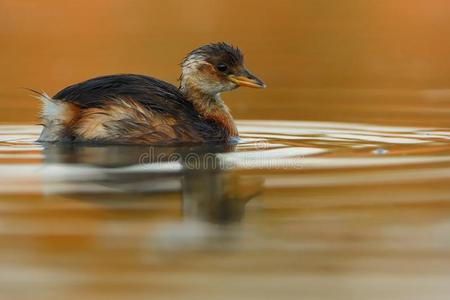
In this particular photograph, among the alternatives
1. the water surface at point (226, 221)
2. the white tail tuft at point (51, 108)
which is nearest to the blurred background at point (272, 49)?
the white tail tuft at point (51, 108)

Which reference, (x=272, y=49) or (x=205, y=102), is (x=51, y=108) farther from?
(x=272, y=49)

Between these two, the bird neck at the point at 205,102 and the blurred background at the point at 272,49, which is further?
the blurred background at the point at 272,49

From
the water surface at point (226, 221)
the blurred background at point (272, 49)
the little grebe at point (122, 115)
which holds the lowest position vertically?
the water surface at point (226, 221)

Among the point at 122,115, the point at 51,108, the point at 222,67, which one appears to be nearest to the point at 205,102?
the point at 222,67

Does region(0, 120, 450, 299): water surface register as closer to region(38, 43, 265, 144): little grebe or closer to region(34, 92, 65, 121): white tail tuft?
region(38, 43, 265, 144): little grebe

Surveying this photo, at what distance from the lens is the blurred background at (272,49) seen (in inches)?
514

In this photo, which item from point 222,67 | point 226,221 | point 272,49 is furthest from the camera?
point 272,49

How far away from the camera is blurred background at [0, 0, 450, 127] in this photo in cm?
1305

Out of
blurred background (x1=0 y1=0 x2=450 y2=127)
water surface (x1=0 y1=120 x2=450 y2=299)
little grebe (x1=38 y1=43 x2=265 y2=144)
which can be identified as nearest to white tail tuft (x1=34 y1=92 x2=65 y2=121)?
little grebe (x1=38 y1=43 x2=265 y2=144)

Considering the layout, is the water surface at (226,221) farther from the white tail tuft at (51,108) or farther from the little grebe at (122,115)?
the white tail tuft at (51,108)

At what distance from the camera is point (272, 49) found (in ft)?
64.6

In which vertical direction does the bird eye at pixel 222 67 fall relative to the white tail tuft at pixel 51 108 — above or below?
above

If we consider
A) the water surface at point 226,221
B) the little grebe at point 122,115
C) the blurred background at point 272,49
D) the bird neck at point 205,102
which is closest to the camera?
the water surface at point 226,221

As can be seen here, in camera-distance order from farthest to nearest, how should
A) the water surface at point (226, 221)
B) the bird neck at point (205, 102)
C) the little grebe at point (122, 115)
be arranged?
1. the bird neck at point (205, 102)
2. the little grebe at point (122, 115)
3. the water surface at point (226, 221)
